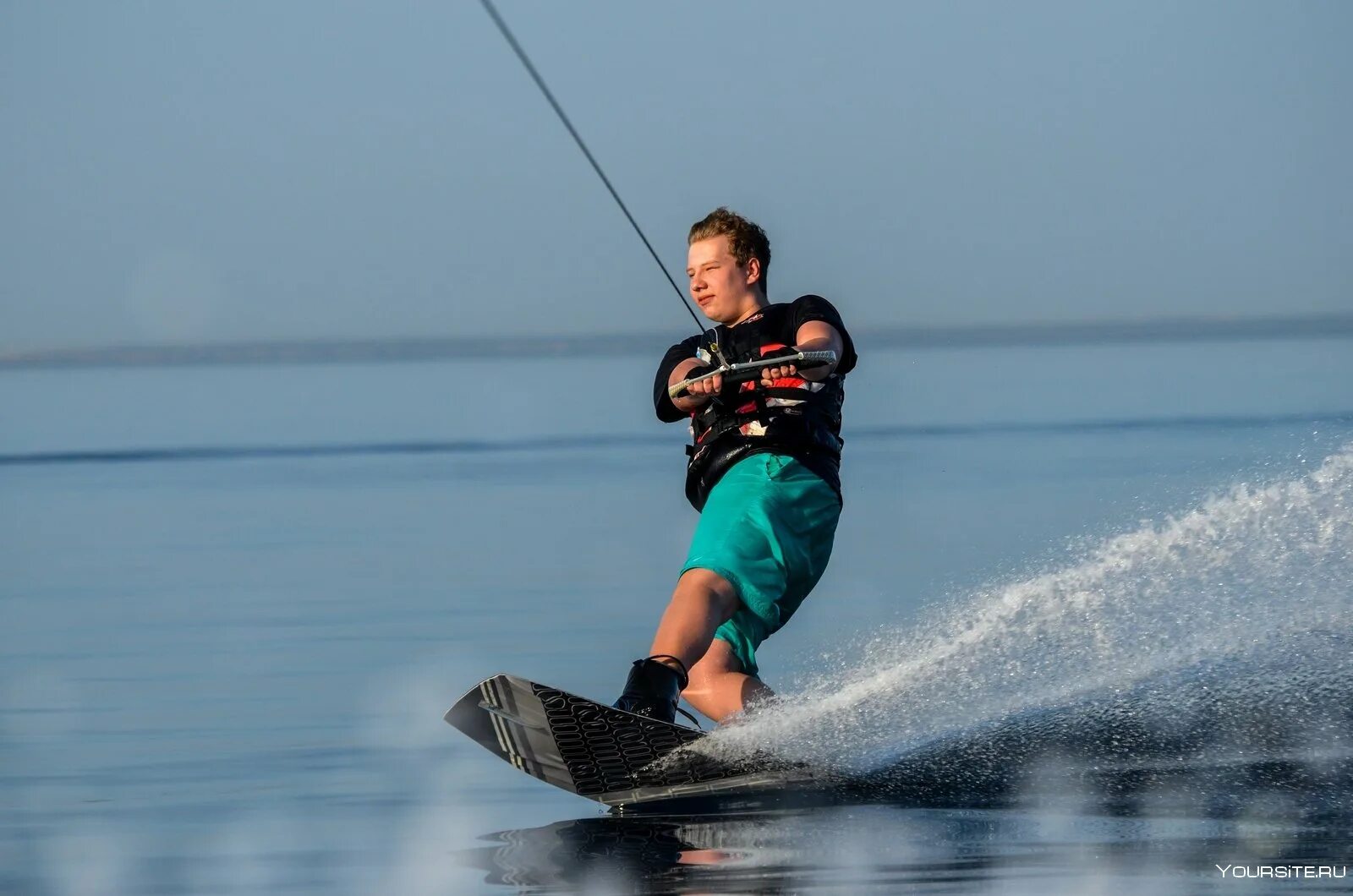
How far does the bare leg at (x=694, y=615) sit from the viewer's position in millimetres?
5102

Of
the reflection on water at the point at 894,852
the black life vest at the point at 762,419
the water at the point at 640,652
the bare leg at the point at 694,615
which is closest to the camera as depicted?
the reflection on water at the point at 894,852

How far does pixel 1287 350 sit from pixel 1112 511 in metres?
21.9

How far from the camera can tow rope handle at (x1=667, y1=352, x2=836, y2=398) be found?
209 inches

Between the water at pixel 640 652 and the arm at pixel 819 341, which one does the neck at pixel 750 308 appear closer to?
the arm at pixel 819 341

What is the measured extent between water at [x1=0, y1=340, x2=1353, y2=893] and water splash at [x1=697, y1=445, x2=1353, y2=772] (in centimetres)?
1

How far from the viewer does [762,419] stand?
218 inches

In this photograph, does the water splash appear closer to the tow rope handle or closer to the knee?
the knee

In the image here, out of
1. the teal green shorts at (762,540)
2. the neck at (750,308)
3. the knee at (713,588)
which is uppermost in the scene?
the neck at (750,308)

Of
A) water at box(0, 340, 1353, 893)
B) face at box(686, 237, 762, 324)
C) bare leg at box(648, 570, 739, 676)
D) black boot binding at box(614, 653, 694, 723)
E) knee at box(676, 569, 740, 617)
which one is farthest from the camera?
face at box(686, 237, 762, 324)

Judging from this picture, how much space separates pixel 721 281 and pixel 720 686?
1.14 m

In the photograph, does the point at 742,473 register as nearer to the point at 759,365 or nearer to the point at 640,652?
the point at 759,365

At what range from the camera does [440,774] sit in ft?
17.5

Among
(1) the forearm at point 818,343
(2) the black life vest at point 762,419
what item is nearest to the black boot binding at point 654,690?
(2) the black life vest at point 762,419

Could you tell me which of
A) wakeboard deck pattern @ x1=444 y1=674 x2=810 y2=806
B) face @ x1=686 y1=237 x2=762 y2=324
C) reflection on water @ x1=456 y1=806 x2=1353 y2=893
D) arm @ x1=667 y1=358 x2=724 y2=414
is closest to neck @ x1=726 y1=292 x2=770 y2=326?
face @ x1=686 y1=237 x2=762 y2=324
